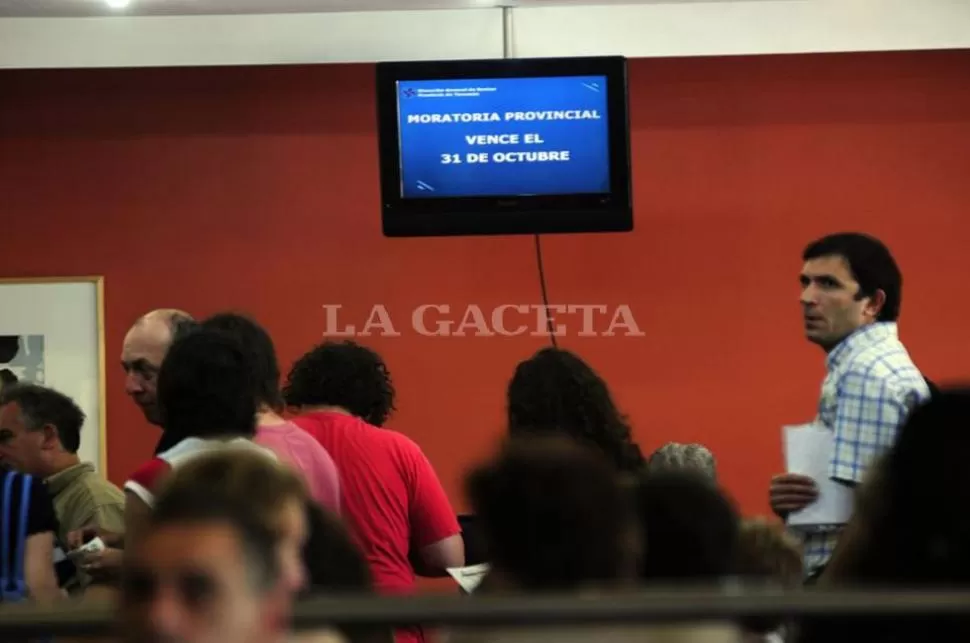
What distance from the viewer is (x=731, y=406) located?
218 inches

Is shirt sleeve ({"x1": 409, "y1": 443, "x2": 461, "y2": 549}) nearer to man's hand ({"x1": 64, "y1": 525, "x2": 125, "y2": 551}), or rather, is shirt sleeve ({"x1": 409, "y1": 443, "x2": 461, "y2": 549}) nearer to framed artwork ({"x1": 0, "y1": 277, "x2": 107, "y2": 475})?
man's hand ({"x1": 64, "y1": 525, "x2": 125, "y2": 551})

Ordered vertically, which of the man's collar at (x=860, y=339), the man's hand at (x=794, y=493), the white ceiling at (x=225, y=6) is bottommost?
the man's hand at (x=794, y=493)

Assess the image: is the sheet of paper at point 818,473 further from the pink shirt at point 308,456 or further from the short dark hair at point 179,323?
the short dark hair at point 179,323

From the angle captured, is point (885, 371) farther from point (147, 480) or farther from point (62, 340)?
point (62, 340)

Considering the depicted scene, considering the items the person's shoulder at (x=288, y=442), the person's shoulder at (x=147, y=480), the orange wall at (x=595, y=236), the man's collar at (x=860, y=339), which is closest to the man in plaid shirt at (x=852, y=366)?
the man's collar at (x=860, y=339)

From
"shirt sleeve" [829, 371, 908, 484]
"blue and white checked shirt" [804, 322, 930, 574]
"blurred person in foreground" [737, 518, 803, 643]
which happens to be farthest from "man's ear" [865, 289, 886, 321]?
"blurred person in foreground" [737, 518, 803, 643]

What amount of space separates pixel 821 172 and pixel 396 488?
110 inches

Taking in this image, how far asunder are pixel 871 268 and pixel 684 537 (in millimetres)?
1538

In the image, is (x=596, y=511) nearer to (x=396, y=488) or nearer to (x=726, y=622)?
(x=726, y=622)

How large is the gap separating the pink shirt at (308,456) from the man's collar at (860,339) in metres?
1.10

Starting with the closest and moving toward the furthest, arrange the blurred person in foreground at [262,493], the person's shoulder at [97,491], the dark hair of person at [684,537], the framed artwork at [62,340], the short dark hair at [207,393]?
1. the blurred person in foreground at [262,493]
2. the dark hair of person at [684,537]
3. the short dark hair at [207,393]
4. the person's shoulder at [97,491]
5. the framed artwork at [62,340]

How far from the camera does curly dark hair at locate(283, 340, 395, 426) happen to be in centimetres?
346

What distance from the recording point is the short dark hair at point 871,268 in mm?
3248

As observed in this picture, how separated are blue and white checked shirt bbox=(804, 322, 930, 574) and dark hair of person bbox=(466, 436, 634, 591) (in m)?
1.54
